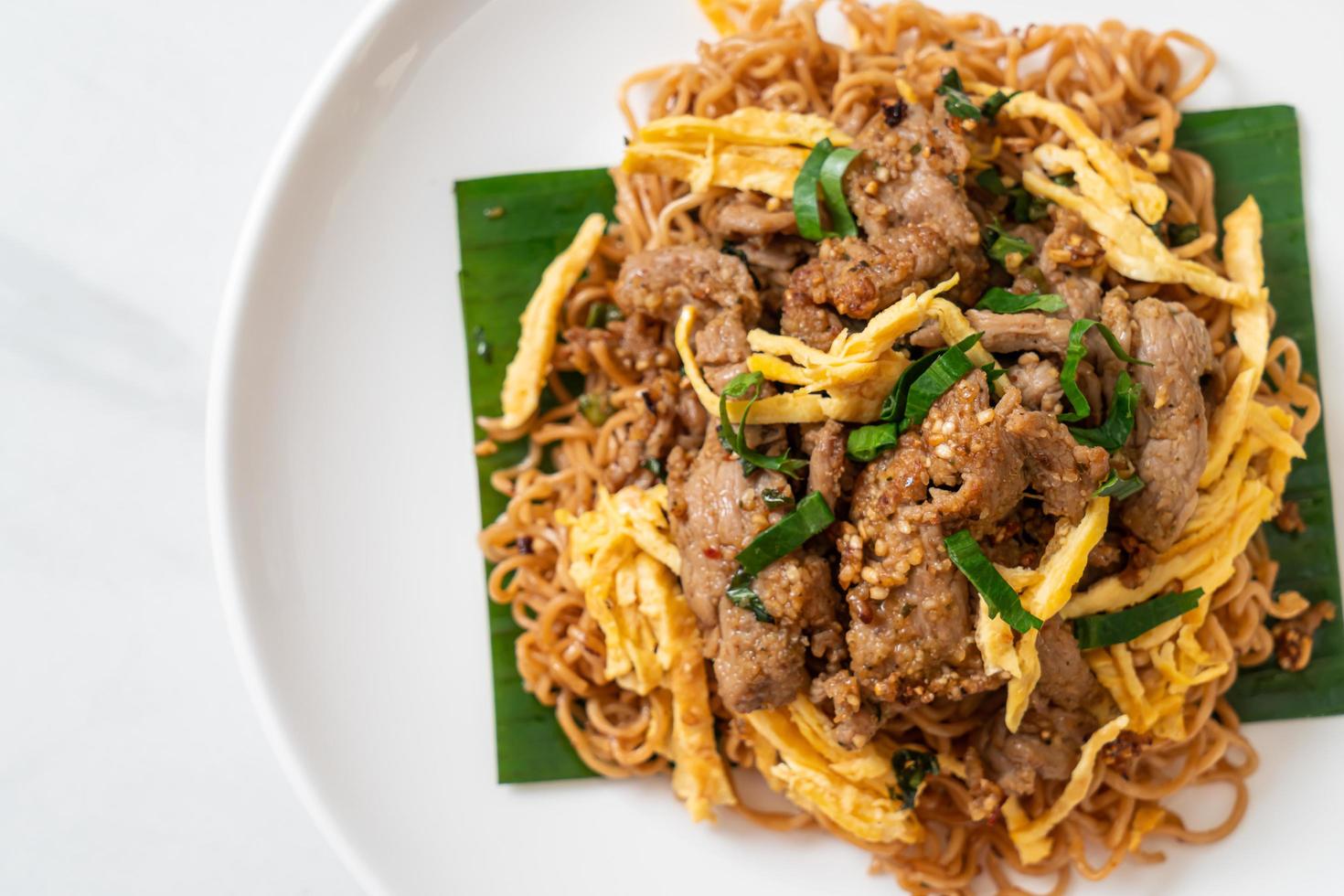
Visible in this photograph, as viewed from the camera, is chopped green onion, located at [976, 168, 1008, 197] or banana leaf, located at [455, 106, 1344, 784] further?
banana leaf, located at [455, 106, 1344, 784]

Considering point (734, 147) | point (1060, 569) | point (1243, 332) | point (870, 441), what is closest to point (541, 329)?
point (734, 147)

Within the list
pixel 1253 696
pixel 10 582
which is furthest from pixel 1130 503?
pixel 10 582

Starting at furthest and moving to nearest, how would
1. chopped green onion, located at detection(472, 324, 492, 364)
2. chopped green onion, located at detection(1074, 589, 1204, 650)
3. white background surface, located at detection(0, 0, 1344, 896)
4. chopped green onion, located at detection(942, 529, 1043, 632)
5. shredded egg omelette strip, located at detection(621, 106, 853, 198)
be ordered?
Answer: white background surface, located at detection(0, 0, 1344, 896) < chopped green onion, located at detection(472, 324, 492, 364) < shredded egg omelette strip, located at detection(621, 106, 853, 198) < chopped green onion, located at detection(1074, 589, 1204, 650) < chopped green onion, located at detection(942, 529, 1043, 632)

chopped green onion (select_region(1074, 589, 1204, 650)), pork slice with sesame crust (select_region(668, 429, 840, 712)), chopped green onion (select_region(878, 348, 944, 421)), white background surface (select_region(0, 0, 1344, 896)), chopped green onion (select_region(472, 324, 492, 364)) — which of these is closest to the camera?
chopped green onion (select_region(878, 348, 944, 421))

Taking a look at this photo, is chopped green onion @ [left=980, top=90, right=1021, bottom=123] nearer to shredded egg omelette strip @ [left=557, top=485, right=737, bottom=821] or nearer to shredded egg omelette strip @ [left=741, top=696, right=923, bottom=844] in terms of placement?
shredded egg omelette strip @ [left=557, top=485, right=737, bottom=821]

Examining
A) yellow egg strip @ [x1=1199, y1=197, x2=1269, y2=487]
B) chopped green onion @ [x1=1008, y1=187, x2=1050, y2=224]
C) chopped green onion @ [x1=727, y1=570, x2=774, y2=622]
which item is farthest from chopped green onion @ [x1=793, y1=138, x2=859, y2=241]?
yellow egg strip @ [x1=1199, y1=197, x2=1269, y2=487]

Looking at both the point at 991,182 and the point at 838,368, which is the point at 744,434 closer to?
the point at 838,368

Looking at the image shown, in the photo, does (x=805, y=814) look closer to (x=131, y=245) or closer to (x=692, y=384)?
(x=692, y=384)
